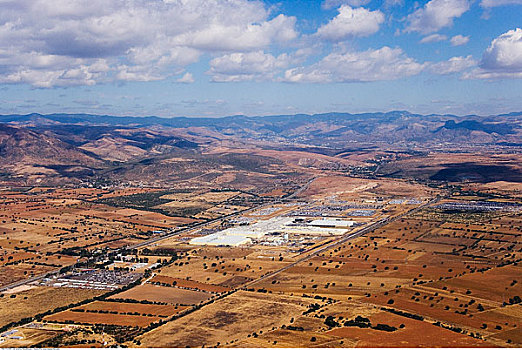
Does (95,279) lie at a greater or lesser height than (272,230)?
lesser

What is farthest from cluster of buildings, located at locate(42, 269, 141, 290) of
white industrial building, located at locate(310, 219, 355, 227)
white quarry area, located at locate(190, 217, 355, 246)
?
white industrial building, located at locate(310, 219, 355, 227)

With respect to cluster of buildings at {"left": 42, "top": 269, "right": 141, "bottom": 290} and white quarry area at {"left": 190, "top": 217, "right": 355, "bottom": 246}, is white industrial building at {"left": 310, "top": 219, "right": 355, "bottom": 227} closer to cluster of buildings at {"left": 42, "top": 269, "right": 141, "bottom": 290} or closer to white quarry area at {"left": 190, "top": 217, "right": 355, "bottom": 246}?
white quarry area at {"left": 190, "top": 217, "right": 355, "bottom": 246}

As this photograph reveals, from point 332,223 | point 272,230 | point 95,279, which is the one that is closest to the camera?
point 95,279

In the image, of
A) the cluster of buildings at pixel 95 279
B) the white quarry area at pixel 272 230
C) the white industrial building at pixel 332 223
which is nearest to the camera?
the cluster of buildings at pixel 95 279

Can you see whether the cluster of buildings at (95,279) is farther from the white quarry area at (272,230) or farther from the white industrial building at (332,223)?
the white industrial building at (332,223)

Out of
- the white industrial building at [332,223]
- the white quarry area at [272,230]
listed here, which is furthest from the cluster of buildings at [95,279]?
the white industrial building at [332,223]

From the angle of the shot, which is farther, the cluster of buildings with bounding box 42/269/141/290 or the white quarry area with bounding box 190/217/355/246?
the white quarry area with bounding box 190/217/355/246

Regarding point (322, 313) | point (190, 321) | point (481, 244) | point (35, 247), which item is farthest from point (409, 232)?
point (35, 247)

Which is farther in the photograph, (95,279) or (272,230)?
(272,230)

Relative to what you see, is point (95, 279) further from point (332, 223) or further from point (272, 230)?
point (332, 223)

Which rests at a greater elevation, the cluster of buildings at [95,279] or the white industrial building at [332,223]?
the white industrial building at [332,223]

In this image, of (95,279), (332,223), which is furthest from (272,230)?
(95,279)

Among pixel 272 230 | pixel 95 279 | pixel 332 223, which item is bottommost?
pixel 95 279
